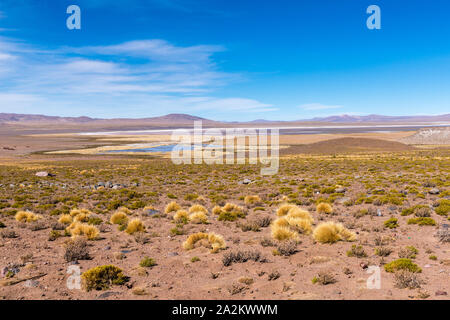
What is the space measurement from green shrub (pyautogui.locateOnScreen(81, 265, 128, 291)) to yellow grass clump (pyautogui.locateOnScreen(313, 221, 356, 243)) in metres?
5.70

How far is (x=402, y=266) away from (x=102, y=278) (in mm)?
6970

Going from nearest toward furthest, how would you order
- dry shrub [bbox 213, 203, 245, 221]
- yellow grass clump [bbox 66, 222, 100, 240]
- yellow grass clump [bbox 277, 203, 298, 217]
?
yellow grass clump [bbox 66, 222, 100, 240] → dry shrub [bbox 213, 203, 245, 221] → yellow grass clump [bbox 277, 203, 298, 217]

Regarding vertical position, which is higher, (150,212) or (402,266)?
(402,266)

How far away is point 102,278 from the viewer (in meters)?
6.71

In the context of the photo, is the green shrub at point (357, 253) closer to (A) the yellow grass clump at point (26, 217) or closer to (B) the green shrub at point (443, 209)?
(B) the green shrub at point (443, 209)

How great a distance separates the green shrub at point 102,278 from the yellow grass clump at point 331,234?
5702mm

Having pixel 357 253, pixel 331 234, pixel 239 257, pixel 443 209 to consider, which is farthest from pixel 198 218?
pixel 443 209

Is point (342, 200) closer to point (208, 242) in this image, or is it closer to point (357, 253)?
point (357, 253)

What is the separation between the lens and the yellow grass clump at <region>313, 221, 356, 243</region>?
29.2ft

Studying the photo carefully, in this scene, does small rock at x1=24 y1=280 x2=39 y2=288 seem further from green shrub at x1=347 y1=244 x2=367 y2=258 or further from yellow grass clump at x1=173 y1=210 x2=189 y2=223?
green shrub at x1=347 y1=244 x2=367 y2=258

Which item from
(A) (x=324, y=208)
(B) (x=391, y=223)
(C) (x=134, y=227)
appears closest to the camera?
(B) (x=391, y=223)

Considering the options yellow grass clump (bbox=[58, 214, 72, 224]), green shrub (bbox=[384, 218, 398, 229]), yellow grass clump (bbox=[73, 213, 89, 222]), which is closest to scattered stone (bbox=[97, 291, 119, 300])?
yellow grass clump (bbox=[73, 213, 89, 222])
